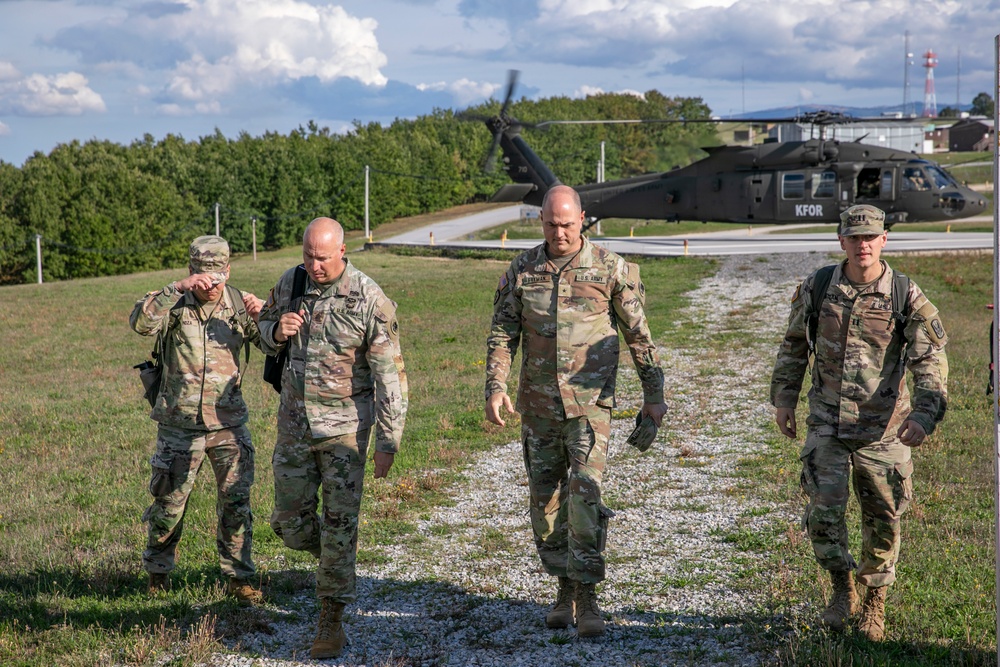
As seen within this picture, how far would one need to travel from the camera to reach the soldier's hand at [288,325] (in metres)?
5.43

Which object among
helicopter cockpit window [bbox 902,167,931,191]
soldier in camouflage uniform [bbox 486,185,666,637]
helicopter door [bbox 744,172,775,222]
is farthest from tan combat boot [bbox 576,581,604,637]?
helicopter cockpit window [bbox 902,167,931,191]

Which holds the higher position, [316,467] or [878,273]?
[878,273]

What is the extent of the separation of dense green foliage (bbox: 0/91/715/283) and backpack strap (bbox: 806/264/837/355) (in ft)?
129

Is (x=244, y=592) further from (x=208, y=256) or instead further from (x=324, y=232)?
(x=324, y=232)

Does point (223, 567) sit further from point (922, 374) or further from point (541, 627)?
point (922, 374)

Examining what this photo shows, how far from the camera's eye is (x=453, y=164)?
6900 centimetres

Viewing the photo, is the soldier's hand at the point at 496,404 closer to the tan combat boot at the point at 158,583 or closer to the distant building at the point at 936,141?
the tan combat boot at the point at 158,583

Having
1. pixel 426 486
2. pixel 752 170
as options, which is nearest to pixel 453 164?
pixel 752 170

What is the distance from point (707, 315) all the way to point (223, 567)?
51.9 ft

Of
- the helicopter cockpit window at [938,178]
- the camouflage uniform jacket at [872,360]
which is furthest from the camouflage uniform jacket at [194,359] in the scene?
the helicopter cockpit window at [938,178]

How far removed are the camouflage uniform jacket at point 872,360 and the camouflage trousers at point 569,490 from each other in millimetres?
1315

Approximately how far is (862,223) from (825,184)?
23308mm

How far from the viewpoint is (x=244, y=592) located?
604 cm

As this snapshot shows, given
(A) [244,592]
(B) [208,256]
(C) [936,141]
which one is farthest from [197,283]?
(C) [936,141]
